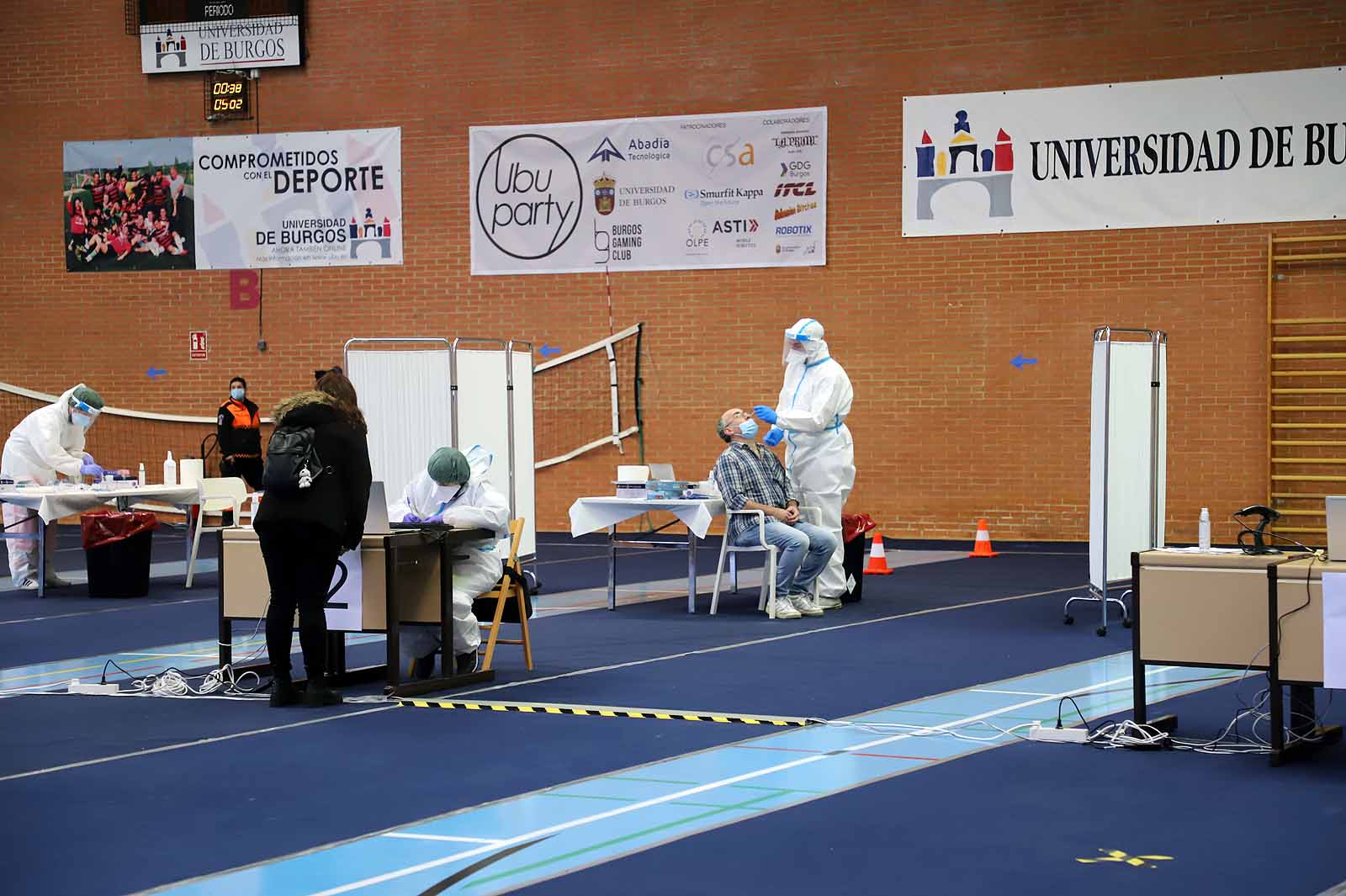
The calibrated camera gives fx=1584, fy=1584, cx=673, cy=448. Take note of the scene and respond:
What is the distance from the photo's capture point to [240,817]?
5.03m

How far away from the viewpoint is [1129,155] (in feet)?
46.4

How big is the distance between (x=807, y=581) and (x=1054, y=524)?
4.98 meters

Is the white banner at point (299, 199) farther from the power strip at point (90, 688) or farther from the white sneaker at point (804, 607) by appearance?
the power strip at point (90, 688)

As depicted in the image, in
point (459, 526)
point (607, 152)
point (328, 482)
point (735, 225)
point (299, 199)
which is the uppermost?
point (607, 152)

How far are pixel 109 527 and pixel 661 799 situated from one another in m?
7.41

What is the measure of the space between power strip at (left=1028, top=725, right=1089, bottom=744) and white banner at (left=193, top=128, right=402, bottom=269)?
11.4m

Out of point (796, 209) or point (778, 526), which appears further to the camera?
point (796, 209)

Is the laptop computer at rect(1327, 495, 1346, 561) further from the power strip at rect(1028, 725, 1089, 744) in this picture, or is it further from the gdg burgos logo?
the gdg burgos logo

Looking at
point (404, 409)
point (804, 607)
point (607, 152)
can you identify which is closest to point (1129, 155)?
point (607, 152)

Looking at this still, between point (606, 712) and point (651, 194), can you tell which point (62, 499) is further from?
point (651, 194)

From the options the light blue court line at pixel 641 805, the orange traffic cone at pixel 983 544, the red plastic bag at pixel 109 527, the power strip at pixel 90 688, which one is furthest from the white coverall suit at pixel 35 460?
the orange traffic cone at pixel 983 544

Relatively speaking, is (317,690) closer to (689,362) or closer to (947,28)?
(689,362)

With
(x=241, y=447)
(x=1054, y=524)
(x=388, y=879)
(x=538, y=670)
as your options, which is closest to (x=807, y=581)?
(x=538, y=670)

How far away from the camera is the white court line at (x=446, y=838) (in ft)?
15.5
